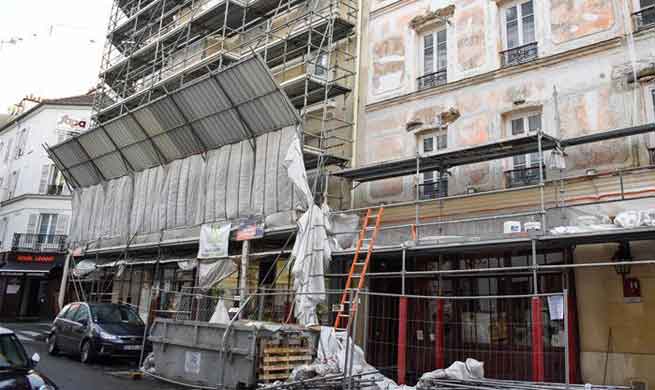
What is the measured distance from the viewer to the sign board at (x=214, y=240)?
50.1 ft

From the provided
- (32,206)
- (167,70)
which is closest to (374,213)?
(167,70)

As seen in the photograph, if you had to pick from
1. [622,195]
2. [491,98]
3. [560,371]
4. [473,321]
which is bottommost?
[560,371]

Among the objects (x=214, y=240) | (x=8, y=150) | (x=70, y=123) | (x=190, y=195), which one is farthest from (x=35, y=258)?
(x=214, y=240)

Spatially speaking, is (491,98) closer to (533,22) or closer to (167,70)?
(533,22)

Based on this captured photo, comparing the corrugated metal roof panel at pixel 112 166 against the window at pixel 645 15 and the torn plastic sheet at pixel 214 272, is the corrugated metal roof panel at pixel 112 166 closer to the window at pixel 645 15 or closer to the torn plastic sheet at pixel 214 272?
the torn plastic sheet at pixel 214 272

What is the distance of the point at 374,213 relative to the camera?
13.9 m

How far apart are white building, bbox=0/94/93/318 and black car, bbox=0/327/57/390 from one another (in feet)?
88.0

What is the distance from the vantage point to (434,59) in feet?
46.3

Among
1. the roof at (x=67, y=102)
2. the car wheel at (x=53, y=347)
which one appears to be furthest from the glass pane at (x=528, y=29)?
the roof at (x=67, y=102)

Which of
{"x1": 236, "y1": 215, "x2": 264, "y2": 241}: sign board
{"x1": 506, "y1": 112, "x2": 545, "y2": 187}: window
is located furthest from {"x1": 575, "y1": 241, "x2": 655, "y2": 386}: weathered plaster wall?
{"x1": 236, "y1": 215, "x2": 264, "y2": 241}: sign board

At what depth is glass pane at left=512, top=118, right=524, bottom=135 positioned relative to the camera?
1207 cm

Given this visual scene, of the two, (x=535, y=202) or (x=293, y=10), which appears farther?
(x=293, y=10)

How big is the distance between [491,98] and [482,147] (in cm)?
238

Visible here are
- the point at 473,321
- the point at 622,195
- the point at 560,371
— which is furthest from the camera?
the point at 473,321
